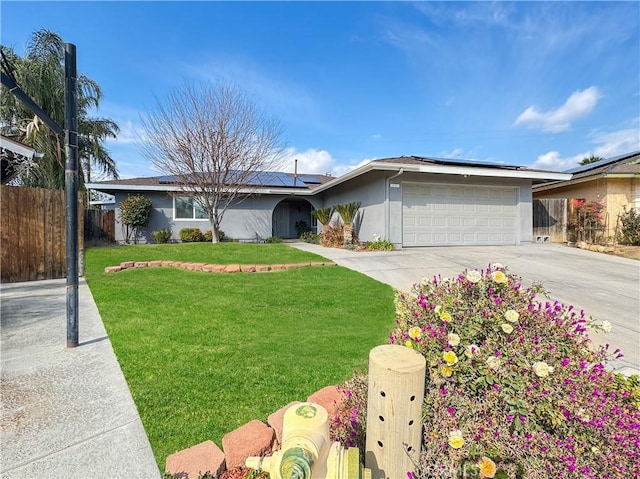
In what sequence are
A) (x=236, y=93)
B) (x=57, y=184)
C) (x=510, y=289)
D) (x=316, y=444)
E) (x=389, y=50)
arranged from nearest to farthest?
(x=316, y=444) → (x=510, y=289) → (x=389, y=50) → (x=236, y=93) → (x=57, y=184)

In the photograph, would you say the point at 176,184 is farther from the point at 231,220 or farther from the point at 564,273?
the point at 564,273

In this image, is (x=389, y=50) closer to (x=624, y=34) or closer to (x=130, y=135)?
(x=624, y=34)

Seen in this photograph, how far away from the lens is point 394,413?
141cm

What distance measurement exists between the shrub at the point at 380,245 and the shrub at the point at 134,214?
10.8 meters

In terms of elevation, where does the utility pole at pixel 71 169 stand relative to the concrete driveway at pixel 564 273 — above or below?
above

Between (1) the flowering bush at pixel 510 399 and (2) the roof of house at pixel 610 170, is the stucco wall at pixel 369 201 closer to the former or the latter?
(2) the roof of house at pixel 610 170

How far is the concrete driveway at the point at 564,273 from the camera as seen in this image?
4340 mm

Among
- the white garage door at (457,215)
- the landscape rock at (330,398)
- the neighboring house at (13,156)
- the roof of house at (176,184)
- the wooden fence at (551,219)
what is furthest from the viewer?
the roof of house at (176,184)

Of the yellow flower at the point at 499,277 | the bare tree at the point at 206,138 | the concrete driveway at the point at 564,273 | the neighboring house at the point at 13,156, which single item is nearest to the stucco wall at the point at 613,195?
the concrete driveway at the point at 564,273

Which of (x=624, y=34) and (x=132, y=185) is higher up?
(x=624, y=34)

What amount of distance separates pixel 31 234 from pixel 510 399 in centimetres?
934

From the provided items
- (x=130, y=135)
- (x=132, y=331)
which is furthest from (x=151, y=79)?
(x=132, y=331)

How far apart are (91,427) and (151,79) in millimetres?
13685

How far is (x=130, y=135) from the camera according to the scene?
13516 mm
